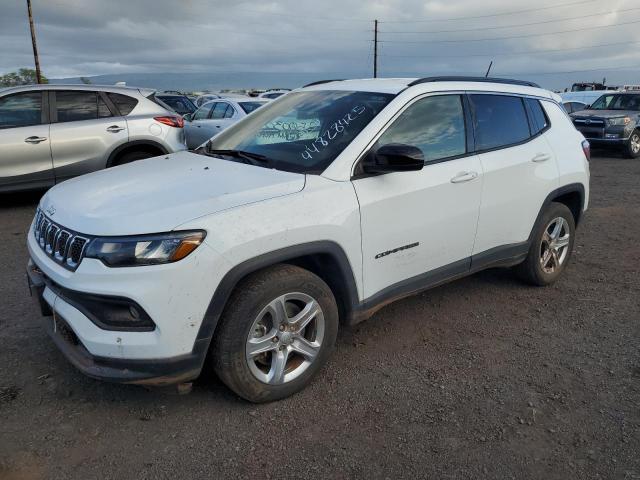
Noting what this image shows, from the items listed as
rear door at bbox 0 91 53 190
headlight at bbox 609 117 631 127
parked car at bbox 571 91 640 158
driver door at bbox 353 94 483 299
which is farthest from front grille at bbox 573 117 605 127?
rear door at bbox 0 91 53 190

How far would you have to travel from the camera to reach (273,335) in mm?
2926

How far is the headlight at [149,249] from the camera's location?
2.51m

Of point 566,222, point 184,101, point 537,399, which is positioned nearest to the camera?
point 537,399

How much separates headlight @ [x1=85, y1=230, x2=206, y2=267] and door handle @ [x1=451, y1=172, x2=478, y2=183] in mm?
1910

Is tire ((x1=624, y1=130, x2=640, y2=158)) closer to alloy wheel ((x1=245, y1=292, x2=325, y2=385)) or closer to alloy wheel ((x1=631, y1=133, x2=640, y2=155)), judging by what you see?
alloy wheel ((x1=631, y1=133, x2=640, y2=155))

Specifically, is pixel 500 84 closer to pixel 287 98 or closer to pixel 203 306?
pixel 287 98

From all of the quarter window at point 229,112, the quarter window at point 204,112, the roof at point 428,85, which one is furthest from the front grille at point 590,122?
the roof at point 428,85

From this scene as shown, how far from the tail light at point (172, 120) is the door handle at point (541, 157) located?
5.58 meters

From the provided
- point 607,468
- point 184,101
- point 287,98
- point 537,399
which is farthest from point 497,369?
point 184,101

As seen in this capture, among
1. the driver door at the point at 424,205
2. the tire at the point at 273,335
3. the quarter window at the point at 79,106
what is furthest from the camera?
the quarter window at the point at 79,106

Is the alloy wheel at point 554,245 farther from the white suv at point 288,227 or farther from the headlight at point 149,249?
the headlight at point 149,249

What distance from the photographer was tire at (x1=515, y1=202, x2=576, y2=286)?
4.53m

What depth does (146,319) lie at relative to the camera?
252 cm

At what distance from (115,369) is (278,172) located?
1395 millimetres
